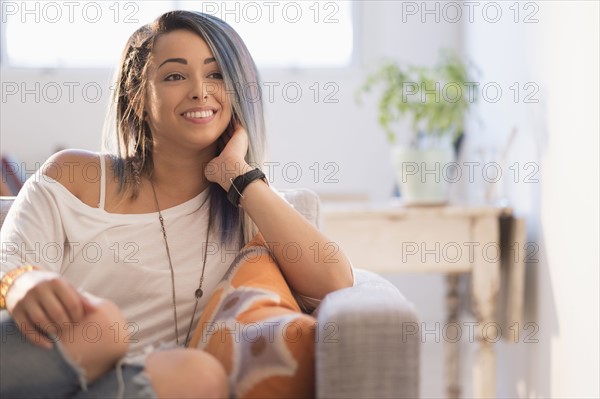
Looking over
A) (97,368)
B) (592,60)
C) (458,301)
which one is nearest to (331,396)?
(97,368)

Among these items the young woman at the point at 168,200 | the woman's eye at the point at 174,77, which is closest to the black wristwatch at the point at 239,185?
the young woman at the point at 168,200

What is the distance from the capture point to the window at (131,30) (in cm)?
347

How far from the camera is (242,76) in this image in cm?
150

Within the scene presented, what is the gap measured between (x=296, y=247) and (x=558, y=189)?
0.88 meters

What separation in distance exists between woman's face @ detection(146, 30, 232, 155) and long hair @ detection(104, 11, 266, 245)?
0.8 inches

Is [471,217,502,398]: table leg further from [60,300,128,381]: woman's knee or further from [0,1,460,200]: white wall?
[60,300,128,381]: woman's knee

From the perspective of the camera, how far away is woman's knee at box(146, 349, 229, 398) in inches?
41.3

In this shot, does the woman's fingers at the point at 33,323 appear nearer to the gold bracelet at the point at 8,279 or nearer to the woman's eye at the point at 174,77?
the gold bracelet at the point at 8,279

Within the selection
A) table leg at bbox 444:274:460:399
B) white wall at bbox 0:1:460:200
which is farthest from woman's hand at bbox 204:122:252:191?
white wall at bbox 0:1:460:200

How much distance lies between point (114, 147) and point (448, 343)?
157 centimetres

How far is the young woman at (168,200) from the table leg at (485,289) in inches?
39.3

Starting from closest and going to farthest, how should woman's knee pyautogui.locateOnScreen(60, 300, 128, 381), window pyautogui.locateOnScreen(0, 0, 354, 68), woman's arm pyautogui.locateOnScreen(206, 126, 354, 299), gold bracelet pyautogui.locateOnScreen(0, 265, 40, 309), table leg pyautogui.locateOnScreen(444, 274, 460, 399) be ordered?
1. woman's knee pyautogui.locateOnScreen(60, 300, 128, 381)
2. gold bracelet pyautogui.locateOnScreen(0, 265, 40, 309)
3. woman's arm pyautogui.locateOnScreen(206, 126, 354, 299)
4. table leg pyautogui.locateOnScreen(444, 274, 460, 399)
5. window pyautogui.locateOnScreen(0, 0, 354, 68)

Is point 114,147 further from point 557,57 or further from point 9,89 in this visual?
point 9,89

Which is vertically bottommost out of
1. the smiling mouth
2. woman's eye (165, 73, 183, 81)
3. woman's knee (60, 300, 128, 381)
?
woman's knee (60, 300, 128, 381)
